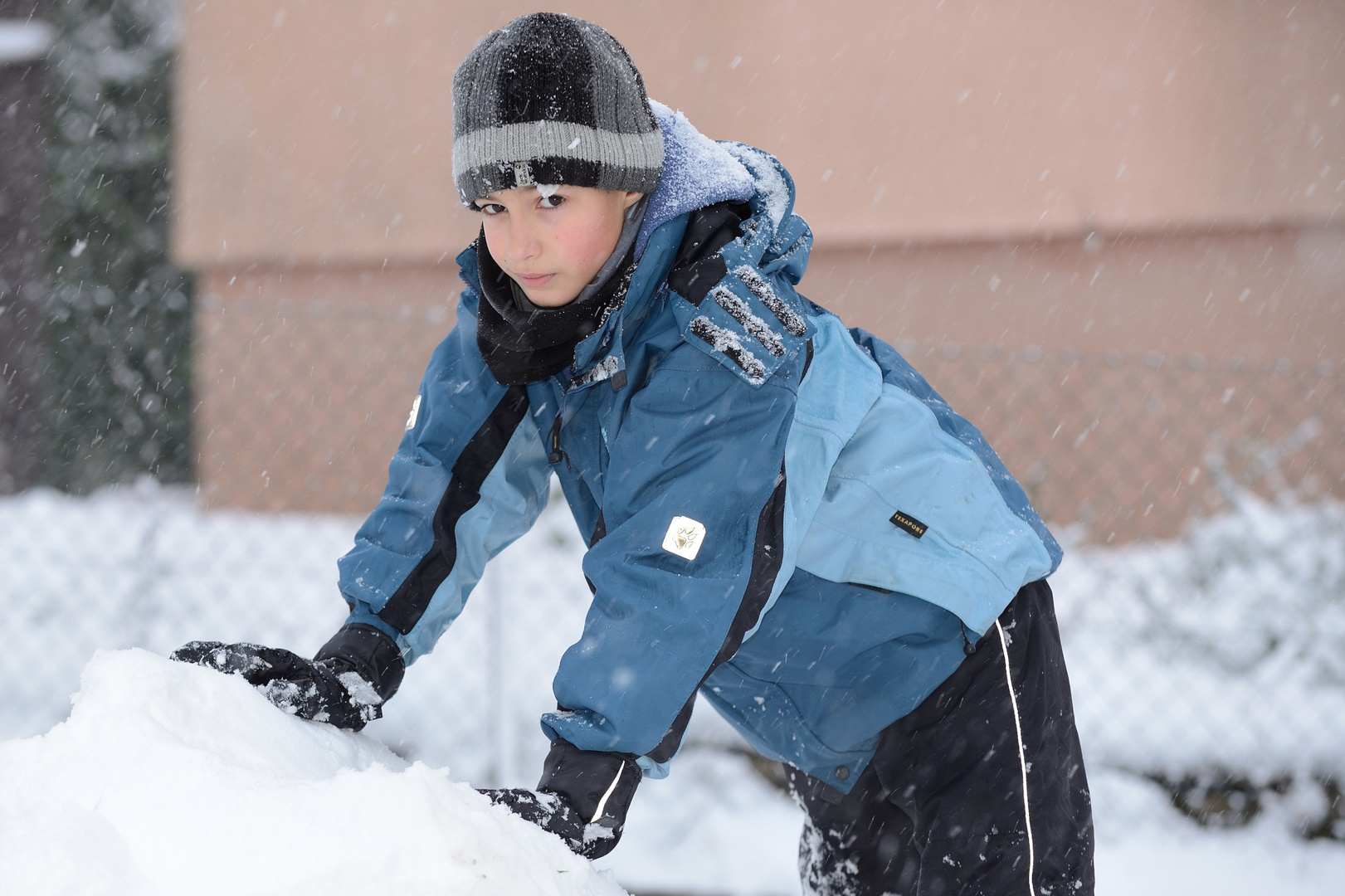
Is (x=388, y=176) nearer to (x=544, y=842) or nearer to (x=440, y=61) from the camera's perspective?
(x=440, y=61)

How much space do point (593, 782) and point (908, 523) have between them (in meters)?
0.61

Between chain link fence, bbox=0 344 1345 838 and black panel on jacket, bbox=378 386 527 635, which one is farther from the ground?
black panel on jacket, bbox=378 386 527 635

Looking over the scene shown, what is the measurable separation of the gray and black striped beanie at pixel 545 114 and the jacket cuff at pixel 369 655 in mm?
651

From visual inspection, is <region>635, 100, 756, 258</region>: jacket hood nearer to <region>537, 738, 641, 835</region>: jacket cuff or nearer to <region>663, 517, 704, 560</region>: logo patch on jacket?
<region>663, 517, 704, 560</region>: logo patch on jacket

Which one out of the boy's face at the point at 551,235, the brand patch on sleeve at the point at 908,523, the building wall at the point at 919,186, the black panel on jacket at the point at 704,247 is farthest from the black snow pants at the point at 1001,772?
the building wall at the point at 919,186

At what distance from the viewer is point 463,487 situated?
5.66 ft

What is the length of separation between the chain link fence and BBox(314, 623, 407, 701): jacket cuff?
6.83 feet

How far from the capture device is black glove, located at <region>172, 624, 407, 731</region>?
4.49 feet

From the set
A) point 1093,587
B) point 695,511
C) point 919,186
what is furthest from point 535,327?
point 919,186

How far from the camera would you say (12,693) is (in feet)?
13.6

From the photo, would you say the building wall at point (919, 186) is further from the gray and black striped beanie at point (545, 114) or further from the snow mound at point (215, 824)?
the snow mound at point (215, 824)

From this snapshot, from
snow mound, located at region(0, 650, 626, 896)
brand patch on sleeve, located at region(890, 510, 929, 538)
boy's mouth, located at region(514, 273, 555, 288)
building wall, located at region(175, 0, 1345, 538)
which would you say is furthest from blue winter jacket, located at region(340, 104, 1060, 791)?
building wall, located at region(175, 0, 1345, 538)

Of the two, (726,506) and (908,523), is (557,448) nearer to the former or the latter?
(726,506)

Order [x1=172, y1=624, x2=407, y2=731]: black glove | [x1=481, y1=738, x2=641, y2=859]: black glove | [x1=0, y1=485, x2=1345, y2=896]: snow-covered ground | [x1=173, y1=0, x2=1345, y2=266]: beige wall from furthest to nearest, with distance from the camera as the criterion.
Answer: [x1=173, y1=0, x2=1345, y2=266]: beige wall → [x1=0, y1=485, x2=1345, y2=896]: snow-covered ground → [x1=172, y1=624, x2=407, y2=731]: black glove → [x1=481, y1=738, x2=641, y2=859]: black glove
